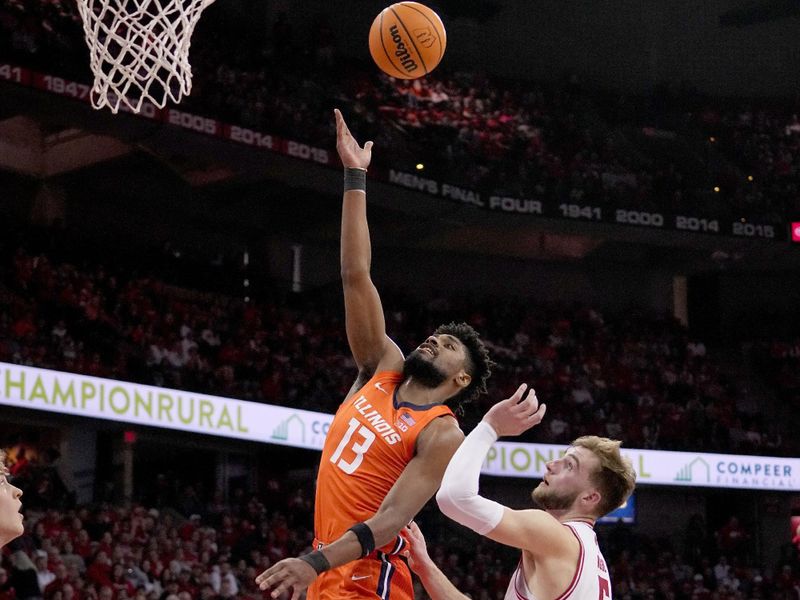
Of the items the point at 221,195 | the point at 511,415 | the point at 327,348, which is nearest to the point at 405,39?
the point at 511,415

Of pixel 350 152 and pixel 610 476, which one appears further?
pixel 350 152

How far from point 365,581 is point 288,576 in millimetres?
546

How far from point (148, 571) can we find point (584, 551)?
30.1 feet

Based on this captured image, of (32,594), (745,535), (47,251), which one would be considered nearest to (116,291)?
(47,251)

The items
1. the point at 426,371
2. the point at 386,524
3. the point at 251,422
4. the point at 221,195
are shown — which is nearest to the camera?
the point at 386,524

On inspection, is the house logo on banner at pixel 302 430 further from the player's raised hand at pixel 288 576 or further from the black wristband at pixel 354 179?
the player's raised hand at pixel 288 576

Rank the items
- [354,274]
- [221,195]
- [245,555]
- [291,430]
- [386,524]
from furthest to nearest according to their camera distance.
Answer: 1. [221,195]
2. [291,430]
3. [245,555]
4. [354,274]
5. [386,524]

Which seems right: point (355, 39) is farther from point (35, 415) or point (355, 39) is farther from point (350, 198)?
point (350, 198)

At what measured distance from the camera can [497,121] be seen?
22.9 meters

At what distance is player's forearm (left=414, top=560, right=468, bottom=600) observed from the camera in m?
4.10

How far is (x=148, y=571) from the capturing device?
1202 cm

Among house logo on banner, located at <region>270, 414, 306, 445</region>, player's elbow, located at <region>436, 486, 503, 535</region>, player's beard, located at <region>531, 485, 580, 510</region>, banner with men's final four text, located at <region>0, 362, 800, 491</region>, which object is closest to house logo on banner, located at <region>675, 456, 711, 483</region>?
banner with men's final four text, located at <region>0, 362, 800, 491</region>

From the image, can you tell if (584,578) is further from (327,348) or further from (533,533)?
(327,348)

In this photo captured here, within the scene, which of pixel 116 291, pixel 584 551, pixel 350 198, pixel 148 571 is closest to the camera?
pixel 584 551
